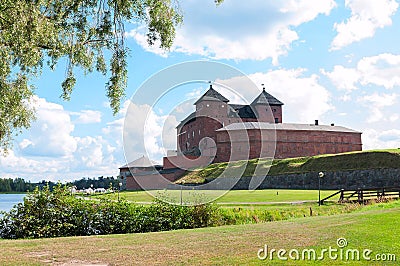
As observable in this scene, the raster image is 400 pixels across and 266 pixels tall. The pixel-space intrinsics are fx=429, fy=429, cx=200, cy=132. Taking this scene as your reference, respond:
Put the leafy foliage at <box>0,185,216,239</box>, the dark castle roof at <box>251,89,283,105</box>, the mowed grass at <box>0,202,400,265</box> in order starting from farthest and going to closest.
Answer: the dark castle roof at <box>251,89,283,105</box>
the leafy foliage at <box>0,185,216,239</box>
the mowed grass at <box>0,202,400,265</box>

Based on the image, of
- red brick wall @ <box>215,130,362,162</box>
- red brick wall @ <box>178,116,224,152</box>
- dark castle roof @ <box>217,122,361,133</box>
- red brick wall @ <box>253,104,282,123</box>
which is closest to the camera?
red brick wall @ <box>215,130,362,162</box>

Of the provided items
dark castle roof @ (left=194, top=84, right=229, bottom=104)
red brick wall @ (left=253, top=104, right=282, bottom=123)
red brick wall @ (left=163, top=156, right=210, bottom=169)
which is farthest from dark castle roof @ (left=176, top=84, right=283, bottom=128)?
red brick wall @ (left=163, top=156, right=210, bottom=169)

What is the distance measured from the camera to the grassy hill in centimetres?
4819

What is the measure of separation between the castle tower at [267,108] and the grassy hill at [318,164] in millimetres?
23566

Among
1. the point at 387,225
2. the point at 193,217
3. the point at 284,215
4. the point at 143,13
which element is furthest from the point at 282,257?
the point at 284,215

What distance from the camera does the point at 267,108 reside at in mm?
93188

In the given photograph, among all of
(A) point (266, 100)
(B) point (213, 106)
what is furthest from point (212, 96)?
(A) point (266, 100)

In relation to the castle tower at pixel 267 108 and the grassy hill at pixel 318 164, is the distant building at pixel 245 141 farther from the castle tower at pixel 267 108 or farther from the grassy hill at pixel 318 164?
the castle tower at pixel 267 108

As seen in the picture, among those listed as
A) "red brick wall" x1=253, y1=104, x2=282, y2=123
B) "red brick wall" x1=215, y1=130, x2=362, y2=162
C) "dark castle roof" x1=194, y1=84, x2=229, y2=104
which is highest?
"dark castle roof" x1=194, y1=84, x2=229, y2=104

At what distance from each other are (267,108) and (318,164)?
3873cm

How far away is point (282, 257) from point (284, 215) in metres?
13.8

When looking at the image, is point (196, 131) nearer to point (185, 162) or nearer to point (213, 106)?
point (213, 106)

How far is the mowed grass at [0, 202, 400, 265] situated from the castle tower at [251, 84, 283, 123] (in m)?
79.9

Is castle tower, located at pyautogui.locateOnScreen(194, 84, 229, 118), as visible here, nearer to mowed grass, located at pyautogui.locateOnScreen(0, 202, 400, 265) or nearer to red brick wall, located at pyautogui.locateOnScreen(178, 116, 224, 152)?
red brick wall, located at pyautogui.locateOnScreen(178, 116, 224, 152)
